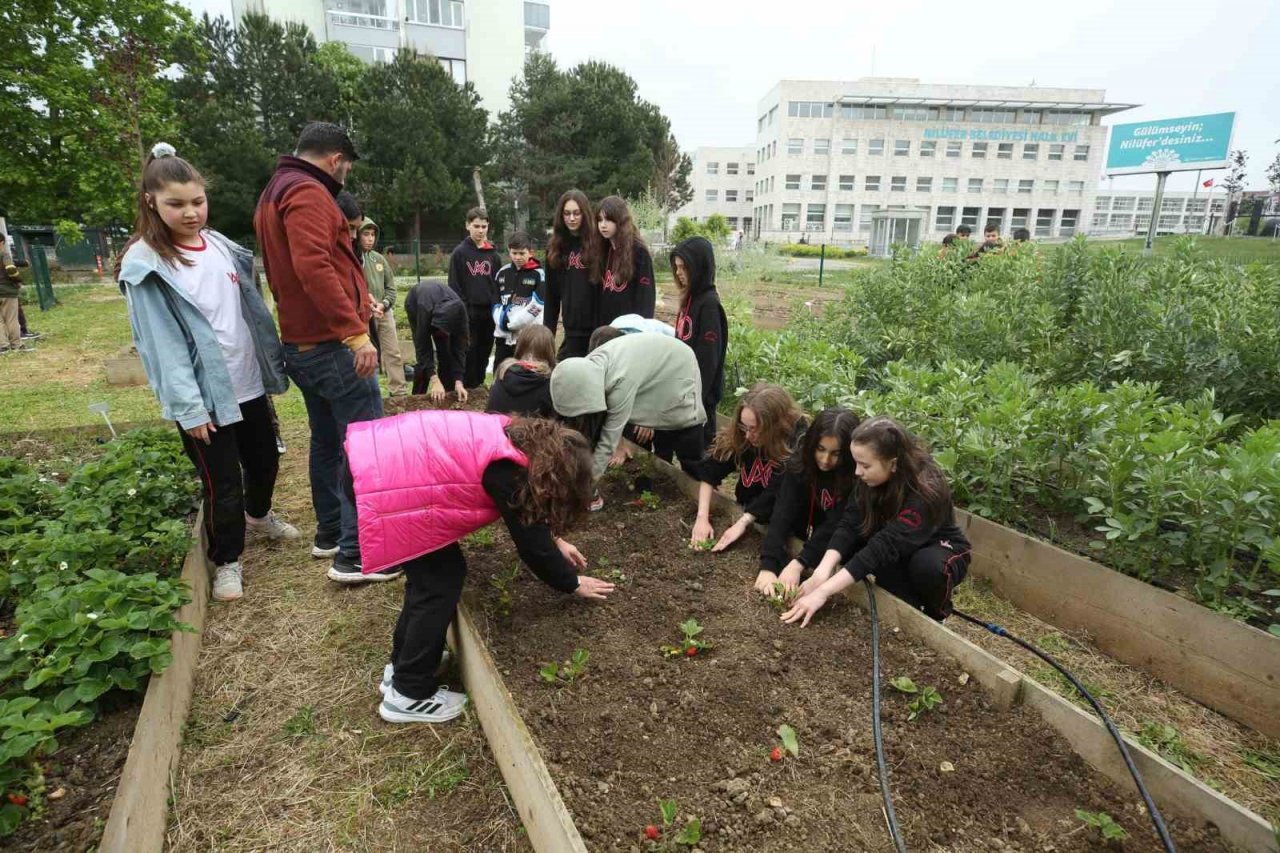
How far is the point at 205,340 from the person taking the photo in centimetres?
276

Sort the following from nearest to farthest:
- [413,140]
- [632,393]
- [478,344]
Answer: [632,393]
[478,344]
[413,140]

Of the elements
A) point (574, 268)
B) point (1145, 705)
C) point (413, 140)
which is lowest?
point (1145, 705)

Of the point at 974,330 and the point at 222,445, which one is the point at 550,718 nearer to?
the point at 222,445

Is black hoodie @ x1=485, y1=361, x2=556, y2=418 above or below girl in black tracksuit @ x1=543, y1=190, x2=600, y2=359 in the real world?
below

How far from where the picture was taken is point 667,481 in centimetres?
410

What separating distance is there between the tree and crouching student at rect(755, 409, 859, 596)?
85.8 feet

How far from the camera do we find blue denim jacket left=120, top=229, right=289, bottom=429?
2.62 metres

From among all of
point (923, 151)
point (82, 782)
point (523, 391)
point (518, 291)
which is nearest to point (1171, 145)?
point (923, 151)

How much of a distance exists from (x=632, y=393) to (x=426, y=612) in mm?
1491

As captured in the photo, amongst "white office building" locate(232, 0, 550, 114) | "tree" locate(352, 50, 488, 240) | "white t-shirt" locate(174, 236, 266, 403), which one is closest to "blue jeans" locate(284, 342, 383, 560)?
"white t-shirt" locate(174, 236, 266, 403)

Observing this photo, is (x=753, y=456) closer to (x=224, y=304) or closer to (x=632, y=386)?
(x=632, y=386)

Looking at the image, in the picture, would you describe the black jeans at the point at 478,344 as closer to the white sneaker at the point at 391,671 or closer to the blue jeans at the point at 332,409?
the blue jeans at the point at 332,409

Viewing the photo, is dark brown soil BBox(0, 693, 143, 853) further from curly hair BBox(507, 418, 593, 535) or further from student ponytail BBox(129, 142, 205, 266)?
student ponytail BBox(129, 142, 205, 266)

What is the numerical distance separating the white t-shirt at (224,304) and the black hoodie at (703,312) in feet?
7.23
